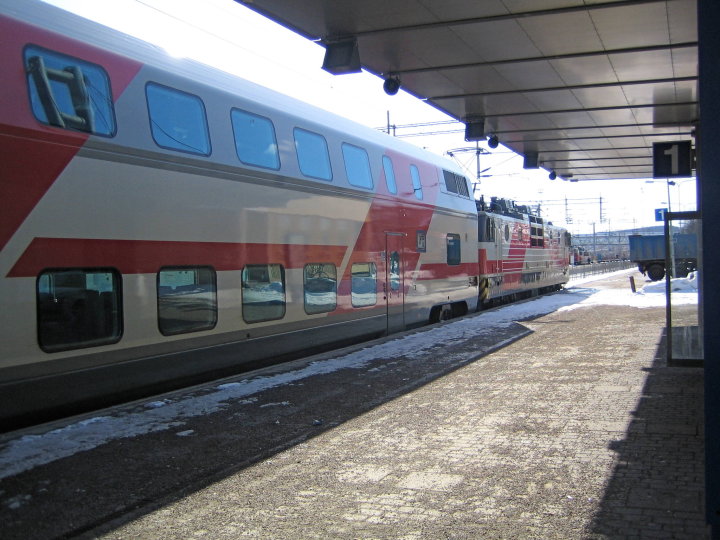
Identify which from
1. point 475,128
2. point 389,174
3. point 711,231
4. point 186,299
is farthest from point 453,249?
point 711,231

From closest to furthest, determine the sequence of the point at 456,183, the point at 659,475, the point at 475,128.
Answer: the point at 659,475 < the point at 475,128 < the point at 456,183

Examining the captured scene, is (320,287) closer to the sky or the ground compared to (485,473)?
closer to the sky

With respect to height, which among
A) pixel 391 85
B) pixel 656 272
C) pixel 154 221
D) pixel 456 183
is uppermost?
pixel 391 85

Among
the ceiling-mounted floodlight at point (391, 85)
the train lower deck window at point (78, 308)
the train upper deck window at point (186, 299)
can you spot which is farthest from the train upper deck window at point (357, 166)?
the train lower deck window at point (78, 308)

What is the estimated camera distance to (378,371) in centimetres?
853

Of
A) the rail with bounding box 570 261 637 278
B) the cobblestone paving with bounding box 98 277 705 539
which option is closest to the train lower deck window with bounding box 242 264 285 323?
the cobblestone paving with bounding box 98 277 705 539

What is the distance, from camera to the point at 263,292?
8.20m

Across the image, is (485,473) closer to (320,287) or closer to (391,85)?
(320,287)

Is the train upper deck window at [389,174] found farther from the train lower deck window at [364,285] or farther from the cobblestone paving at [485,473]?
the cobblestone paving at [485,473]

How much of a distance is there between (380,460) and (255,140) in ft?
15.1

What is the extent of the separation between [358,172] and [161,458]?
6368mm

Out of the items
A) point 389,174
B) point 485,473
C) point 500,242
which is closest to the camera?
→ point 485,473

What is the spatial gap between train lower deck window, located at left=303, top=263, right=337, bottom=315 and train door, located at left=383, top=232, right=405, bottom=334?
5.83 ft

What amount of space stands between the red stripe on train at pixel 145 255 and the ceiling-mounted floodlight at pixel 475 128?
651 centimetres
